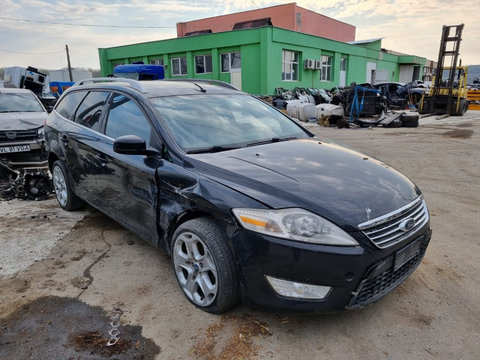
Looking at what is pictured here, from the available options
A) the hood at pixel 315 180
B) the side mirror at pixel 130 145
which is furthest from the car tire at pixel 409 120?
the side mirror at pixel 130 145

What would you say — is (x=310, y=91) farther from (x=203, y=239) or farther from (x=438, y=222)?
(x=203, y=239)

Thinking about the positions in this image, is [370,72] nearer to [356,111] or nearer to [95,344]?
[356,111]

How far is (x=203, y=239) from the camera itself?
2402mm

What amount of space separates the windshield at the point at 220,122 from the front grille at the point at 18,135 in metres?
5.15

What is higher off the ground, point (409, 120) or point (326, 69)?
point (326, 69)

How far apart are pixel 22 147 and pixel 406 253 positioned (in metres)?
7.10

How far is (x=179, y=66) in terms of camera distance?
2620cm

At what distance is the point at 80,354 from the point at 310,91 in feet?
73.2

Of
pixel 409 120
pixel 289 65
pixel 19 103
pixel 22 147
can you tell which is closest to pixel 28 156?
pixel 22 147

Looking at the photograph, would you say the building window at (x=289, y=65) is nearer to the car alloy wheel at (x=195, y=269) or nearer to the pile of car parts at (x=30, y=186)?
the pile of car parts at (x=30, y=186)

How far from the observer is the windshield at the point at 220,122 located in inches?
117

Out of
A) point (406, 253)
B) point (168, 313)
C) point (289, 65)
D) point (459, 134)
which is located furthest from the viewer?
point (289, 65)

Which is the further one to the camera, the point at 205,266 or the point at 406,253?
the point at 205,266

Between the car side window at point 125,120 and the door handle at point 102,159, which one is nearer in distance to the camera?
the car side window at point 125,120
